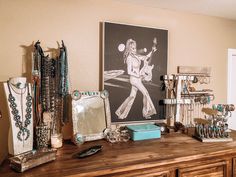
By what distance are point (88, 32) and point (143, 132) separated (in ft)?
3.23

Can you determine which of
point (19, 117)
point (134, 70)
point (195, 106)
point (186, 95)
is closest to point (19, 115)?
point (19, 117)

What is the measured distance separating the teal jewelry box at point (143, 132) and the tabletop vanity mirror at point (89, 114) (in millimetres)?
239

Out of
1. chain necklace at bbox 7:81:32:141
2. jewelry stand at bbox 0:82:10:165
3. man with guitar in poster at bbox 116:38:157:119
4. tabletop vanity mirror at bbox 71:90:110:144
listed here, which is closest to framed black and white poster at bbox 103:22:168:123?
man with guitar in poster at bbox 116:38:157:119

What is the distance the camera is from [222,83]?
2.49m

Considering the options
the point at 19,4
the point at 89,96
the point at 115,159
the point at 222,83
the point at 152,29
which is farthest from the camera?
the point at 222,83

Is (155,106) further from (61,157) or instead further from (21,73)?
(21,73)

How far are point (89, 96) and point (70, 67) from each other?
30cm

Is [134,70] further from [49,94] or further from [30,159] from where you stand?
[30,159]

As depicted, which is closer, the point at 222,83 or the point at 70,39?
the point at 70,39

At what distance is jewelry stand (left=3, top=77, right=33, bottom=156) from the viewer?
138 centimetres

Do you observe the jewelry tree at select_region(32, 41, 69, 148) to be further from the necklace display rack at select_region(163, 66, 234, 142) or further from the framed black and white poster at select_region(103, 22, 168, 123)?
the necklace display rack at select_region(163, 66, 234, 142)

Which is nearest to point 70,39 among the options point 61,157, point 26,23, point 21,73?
point 26,23

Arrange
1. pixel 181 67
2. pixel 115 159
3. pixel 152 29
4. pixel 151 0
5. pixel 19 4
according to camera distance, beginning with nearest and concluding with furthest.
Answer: pixel 115 159, pixel 19 4, pixel 151 0, pixel 152 29, pixel 181 67

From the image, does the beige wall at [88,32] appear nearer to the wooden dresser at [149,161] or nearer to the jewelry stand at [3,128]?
the jewelry stand at [3,128]
